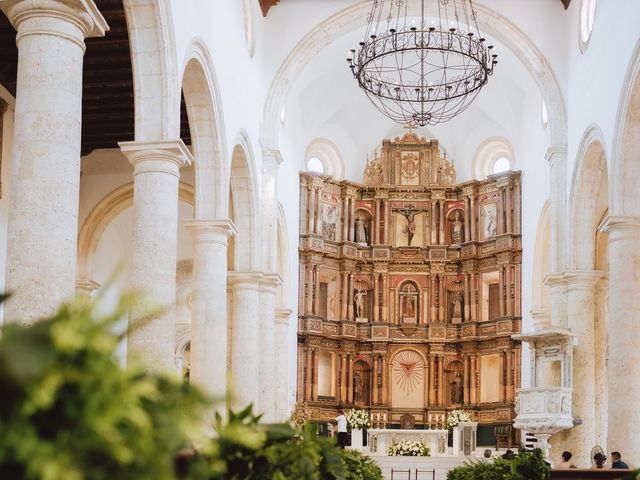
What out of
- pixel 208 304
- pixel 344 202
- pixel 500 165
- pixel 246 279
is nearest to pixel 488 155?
pixel 500 165

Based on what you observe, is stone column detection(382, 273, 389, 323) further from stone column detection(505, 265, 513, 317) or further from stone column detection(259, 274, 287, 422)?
stone column detection(259, 274, 287, 422)

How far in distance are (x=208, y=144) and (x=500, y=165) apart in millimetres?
15107

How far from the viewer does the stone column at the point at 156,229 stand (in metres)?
11.4

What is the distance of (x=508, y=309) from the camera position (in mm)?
26797

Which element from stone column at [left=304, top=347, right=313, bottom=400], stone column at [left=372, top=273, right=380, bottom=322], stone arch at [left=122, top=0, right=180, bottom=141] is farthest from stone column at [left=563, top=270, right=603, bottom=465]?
stone column at [left=372, top=273, right=380, bottom=322]

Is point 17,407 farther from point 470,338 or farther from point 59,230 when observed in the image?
point 470,338

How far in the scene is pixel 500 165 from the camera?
28.9 meters

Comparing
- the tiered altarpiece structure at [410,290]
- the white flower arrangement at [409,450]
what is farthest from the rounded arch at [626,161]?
the tiered altarpiece structure at [410,290]

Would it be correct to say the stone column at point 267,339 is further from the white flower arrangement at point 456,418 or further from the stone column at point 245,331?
the white flower arrangement at point 456,418

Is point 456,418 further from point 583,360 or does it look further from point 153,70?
point 153,70

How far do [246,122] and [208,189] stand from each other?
3.23m

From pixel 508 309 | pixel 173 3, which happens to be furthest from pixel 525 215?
pixel 173 3

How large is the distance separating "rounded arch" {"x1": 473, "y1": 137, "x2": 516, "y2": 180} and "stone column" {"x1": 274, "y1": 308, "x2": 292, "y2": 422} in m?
7.96

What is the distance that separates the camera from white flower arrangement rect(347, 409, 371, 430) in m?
26.2
